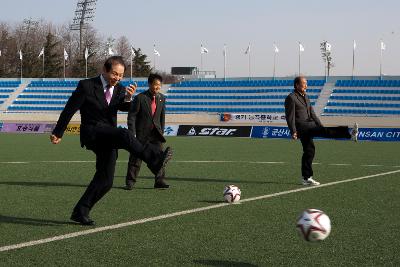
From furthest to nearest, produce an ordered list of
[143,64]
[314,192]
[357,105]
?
1. [143,64]
2. [357,105]
3. [314,192]

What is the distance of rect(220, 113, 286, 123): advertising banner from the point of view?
2010 inches

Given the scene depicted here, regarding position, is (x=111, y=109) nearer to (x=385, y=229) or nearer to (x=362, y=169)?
(x=385, y=229)

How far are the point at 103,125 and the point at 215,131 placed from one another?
30.1 metres

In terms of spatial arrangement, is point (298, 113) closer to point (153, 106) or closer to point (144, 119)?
point (153, 106)

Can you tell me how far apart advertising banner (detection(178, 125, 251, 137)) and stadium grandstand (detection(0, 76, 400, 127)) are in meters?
14.4

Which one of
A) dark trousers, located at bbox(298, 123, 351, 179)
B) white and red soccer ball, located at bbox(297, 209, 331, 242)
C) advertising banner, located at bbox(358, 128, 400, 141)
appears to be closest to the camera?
white and red soccer ball, located at bbox(297, 209, 331, 242)

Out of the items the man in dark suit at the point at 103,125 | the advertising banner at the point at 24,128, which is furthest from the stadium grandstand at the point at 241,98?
the man in dark suit at the point at 103,125

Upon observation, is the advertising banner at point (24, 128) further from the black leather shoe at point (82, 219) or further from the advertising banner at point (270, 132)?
the black leather shoe at point (82, 219)

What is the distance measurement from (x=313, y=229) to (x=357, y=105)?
48418 mm

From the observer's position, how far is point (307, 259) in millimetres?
5590

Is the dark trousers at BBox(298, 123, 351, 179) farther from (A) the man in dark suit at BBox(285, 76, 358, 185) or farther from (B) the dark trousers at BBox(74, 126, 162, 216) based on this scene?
(B) the dark trousers at BBox(74, 126, 162, 216)

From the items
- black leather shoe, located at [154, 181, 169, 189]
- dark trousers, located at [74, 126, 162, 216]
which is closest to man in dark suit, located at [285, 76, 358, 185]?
black leather shoe, located at [154, 181, 169, 189]

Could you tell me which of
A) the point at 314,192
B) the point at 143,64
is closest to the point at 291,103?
the point at 314,192

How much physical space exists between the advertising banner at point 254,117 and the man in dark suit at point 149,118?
132 ft
